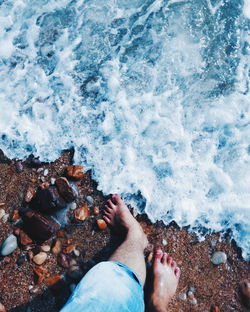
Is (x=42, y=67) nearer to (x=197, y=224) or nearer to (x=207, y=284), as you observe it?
(x=197, y=224)

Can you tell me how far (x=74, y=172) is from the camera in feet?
10.00

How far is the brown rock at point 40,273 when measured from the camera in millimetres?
2834

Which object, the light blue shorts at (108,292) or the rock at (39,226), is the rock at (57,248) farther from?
the light blue shorts at (108,292)

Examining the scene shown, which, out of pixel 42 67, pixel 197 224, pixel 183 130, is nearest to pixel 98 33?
pixel 42 67

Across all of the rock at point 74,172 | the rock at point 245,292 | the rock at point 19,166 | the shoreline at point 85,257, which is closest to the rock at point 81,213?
the shoreline at point 85,257

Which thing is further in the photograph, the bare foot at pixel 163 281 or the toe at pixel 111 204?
the toe at pixel 111 204

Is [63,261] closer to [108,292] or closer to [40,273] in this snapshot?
[40,273]

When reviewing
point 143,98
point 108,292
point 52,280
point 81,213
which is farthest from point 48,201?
point 143,98

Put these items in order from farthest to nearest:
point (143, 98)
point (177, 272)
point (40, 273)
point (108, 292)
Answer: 1. point (143, 98)
2. point (177, 272)
3. point (40, 273)
4. point (108, 292)

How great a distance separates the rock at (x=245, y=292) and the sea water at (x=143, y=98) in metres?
0.23

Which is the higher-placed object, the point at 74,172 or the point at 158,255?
the point at 74,172

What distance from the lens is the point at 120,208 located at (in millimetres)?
3027

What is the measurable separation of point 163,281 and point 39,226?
114 centimetres

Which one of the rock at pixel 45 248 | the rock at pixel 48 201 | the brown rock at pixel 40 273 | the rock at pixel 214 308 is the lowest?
the rock at pixel 214 308
